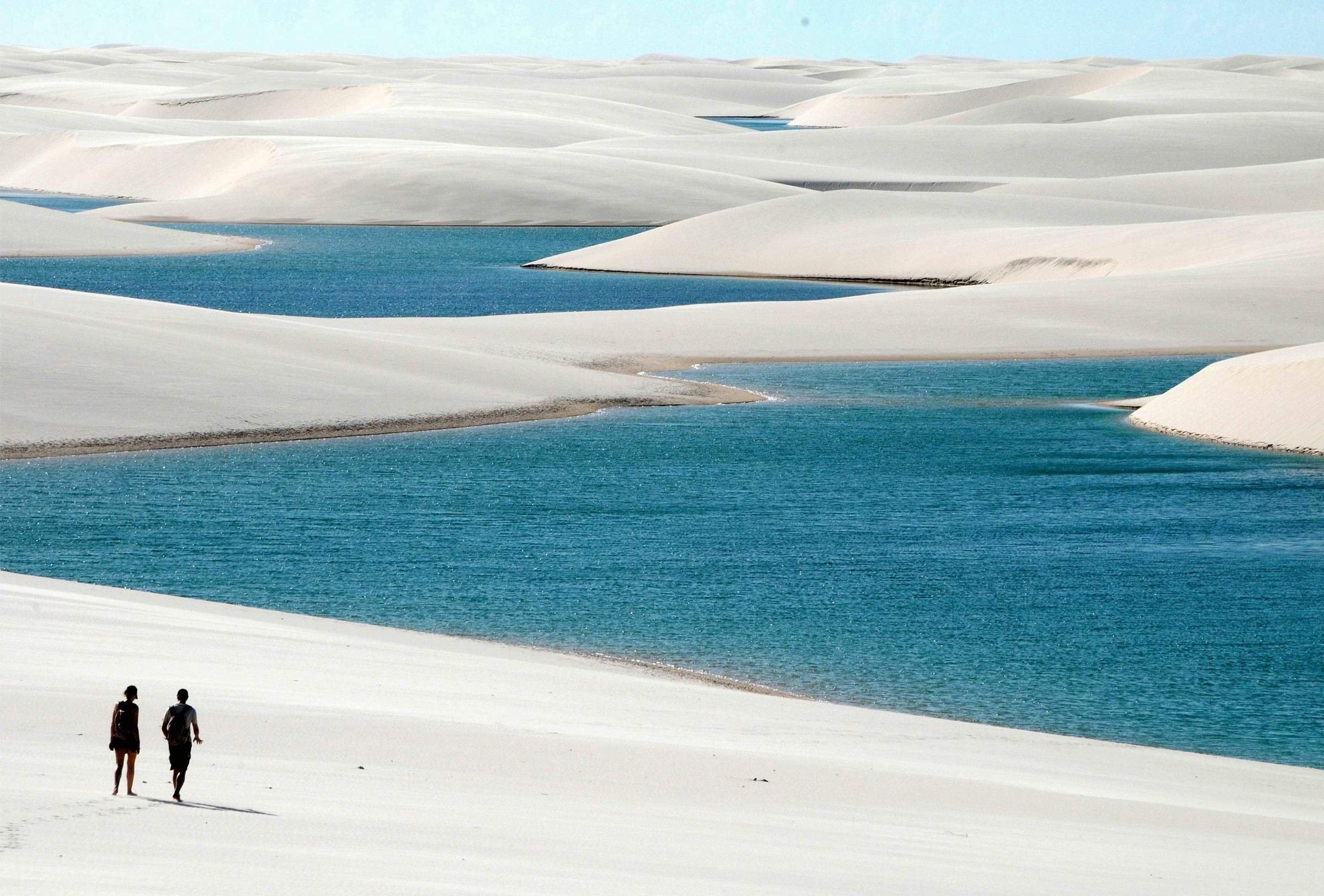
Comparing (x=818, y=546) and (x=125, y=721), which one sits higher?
(x=125, y=721)

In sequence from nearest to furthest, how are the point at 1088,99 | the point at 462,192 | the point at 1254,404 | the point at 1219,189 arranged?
the point at 1254,404 → the point at 1219,189 → the point at 462,192 → the point at 1088,99

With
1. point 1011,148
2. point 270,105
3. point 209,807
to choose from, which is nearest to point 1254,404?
point 209,807

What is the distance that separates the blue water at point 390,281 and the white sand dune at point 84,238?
5.80 feet

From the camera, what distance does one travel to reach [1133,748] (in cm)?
1362

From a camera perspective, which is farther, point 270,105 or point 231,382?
point 270,105

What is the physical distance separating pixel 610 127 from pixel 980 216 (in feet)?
210

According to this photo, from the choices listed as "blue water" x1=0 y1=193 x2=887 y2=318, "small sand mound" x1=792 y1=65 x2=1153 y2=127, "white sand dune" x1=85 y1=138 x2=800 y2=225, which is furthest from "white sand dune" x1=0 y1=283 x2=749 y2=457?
"small sand mound" x1=792 y1=65 x2=1153 y2=127

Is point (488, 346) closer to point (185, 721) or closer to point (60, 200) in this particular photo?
point (185, 721)

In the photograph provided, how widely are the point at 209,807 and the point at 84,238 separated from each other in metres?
68.7

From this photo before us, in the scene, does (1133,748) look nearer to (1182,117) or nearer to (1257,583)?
(1257,583)

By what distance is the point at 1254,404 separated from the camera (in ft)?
105

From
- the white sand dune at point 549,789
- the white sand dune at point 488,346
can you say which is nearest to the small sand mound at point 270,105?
the white sand dune at point 488,346

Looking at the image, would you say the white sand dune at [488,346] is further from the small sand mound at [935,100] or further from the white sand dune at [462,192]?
the small sand mound at [935,100]

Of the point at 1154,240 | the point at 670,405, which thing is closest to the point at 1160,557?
the point at 670,405
